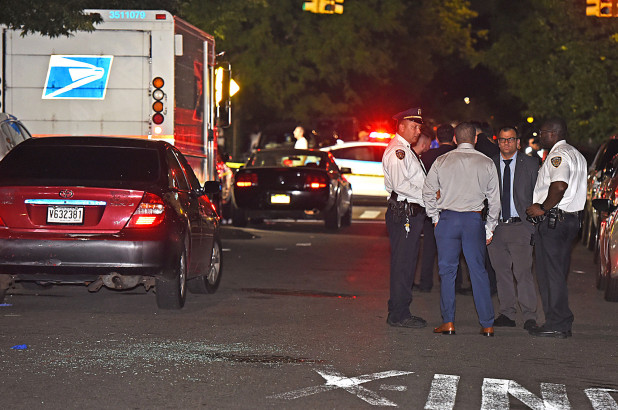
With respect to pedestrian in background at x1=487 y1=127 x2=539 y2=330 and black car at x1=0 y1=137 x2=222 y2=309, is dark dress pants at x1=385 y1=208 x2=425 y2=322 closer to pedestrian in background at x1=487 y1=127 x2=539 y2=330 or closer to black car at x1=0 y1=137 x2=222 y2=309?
pedestrian in background at x1=487 y1=127 x2=539 y2=330

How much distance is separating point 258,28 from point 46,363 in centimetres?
3564

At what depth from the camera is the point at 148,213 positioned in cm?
1109

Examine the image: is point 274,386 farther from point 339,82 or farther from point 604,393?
point 339,82

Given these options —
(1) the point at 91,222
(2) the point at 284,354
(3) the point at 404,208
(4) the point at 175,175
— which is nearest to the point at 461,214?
(3) the point at 404,208

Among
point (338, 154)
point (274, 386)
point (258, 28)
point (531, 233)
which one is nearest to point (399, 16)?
point (258, 28)

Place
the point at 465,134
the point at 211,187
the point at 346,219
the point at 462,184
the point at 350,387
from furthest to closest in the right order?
the point at 346,219, the point at 211,187, the point at 465,134, the point at 462,184, the point at 350,387

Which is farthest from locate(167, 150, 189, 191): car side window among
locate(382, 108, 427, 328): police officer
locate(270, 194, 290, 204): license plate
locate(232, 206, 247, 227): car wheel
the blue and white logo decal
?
locate(232, 206, 247, 227): car wheel

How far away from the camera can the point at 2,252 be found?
11.0 meters

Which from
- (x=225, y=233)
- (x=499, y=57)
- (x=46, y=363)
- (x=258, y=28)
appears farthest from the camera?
(x=499, y=57)

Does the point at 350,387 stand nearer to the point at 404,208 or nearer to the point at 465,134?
the point at 404,208

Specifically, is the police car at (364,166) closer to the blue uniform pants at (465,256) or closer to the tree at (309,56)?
the tree at (309,56)

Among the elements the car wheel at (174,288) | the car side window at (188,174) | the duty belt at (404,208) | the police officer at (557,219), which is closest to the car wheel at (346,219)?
the car side window at (188,174)

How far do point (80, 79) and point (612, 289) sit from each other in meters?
7.69

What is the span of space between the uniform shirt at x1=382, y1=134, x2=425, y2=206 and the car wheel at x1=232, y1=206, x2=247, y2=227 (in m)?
11.8
